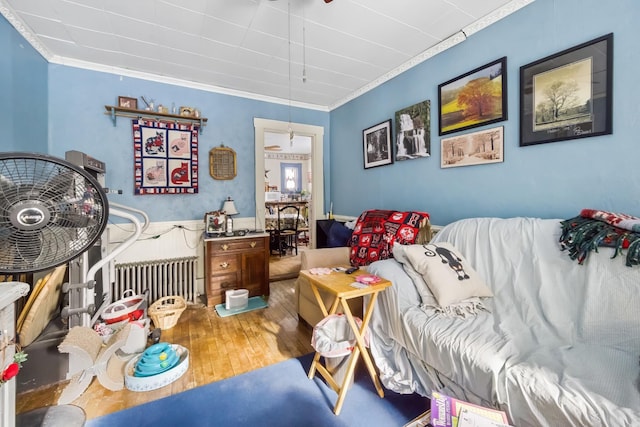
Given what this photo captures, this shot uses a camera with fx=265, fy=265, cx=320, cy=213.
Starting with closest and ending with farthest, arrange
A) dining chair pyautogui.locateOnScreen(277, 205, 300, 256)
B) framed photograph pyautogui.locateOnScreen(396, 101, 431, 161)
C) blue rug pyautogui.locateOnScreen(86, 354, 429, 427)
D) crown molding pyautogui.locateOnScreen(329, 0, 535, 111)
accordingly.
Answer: blue rug pyautogui.locateOnScreen(86, 354, 429, 427), crown molding pyautogui.locateOnScreen(329, 0, 535, 111), framed photograph pyautogui.locateOnScreen(396, 101, 431, 161), dining chair pyautogui.locateOnScreen(277, 205, 300, 256)

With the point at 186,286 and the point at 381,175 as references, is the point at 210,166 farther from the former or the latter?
the point at 381,175

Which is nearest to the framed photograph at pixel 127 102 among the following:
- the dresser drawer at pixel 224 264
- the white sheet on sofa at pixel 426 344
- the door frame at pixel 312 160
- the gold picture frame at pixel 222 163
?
the gold picture frame at pixel 222 163

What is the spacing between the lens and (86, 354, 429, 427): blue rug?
53.3 inches

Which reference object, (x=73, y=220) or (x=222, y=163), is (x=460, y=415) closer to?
(x=73, y=220)

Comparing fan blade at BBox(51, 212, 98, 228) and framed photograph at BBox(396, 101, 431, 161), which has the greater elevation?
framed photograph at BBox(396, 101, 431, 161)

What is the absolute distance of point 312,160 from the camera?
152 inches

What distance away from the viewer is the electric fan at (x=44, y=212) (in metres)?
1.04

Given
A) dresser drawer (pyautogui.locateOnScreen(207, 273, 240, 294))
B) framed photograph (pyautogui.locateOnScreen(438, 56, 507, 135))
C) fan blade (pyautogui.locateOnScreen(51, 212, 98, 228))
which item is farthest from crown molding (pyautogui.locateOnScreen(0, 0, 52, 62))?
framed photograph (pyautogui.locateOnScreen(438, 56, 507, 135))

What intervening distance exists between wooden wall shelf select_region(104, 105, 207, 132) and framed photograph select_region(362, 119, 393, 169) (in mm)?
1912

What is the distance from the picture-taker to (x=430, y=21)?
2.00 m

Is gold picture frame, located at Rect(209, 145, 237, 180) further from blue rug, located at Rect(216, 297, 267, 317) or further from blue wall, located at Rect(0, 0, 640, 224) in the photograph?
blue rug, located at Rect(216, 297, 267, 317)

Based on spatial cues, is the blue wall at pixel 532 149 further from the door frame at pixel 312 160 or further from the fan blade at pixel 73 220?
the fan blade at pixel 73 220

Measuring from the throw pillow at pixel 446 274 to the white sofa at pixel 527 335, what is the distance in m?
0.09

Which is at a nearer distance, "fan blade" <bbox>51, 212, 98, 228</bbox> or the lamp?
"fan blade" <bbox>51, 212, 98, 228</bbox>
